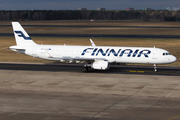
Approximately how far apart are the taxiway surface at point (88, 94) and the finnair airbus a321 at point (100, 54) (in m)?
1.92

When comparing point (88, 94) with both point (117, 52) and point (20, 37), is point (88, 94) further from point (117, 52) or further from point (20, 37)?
point (20, 37)

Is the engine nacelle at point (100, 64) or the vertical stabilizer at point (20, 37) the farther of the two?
the vertical stabilizer at point (20, 37)

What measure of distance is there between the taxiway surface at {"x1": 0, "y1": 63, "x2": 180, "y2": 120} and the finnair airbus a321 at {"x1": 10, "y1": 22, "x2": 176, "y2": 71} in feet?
6.29

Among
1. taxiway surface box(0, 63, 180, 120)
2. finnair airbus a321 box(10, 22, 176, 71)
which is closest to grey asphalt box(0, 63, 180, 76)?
taxiway surface box(0, 63, 180, 120)

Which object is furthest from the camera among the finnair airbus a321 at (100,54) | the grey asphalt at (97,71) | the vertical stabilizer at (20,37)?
the vertical stabilizer at (20,37)

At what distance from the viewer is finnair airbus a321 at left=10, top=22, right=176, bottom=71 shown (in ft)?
152

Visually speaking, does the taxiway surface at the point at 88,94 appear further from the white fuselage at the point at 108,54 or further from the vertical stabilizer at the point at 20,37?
the vertical stabilizer at the point at 20,37

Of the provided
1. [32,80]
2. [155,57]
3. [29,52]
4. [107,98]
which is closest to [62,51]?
[29,52]

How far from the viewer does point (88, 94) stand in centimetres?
3234

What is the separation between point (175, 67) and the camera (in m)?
52.1

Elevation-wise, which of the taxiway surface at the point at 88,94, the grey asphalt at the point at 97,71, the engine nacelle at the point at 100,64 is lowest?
the taxiway surface at the point at 88,94

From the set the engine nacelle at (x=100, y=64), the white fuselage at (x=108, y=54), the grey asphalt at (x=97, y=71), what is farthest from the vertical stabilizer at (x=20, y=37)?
the engine nacelle at (x=100, y=64)

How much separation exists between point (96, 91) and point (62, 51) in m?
18.2

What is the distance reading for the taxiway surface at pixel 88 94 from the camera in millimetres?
25031
